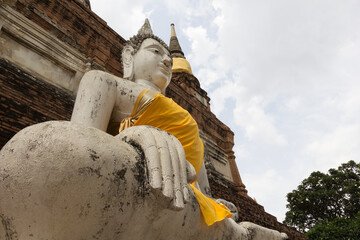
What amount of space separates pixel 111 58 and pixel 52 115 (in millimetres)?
1917

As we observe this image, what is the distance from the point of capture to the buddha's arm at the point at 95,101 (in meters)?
2.15

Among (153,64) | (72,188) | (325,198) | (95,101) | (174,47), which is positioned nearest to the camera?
(72,188)

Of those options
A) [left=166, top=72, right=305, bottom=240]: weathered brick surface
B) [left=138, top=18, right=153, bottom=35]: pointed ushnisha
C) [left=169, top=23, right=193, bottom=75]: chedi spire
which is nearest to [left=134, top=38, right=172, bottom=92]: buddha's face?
[left=138, top=18, right=153, bottom=35]: pointed ushnisha

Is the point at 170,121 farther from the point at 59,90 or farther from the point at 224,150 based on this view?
the point at 224,150

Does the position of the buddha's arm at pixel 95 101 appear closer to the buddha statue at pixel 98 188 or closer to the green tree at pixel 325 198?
the buddha statue at pixel 98 188

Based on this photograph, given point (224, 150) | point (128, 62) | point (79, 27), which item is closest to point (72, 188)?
point (128, 62)

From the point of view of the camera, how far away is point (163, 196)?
128 cm

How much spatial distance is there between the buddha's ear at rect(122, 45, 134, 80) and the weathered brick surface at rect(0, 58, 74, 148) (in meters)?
1.03

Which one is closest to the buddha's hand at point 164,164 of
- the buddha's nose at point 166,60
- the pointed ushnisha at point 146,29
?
the buddha's nose at point 166,60

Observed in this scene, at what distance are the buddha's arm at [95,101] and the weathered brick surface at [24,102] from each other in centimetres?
94

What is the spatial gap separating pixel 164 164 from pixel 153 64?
1862 mm

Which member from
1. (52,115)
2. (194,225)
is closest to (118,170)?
(194,225)

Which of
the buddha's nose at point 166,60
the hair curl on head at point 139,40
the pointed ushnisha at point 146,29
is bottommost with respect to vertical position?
the buddha's nose at point 166,60

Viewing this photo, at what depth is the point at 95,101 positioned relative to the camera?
225cm
